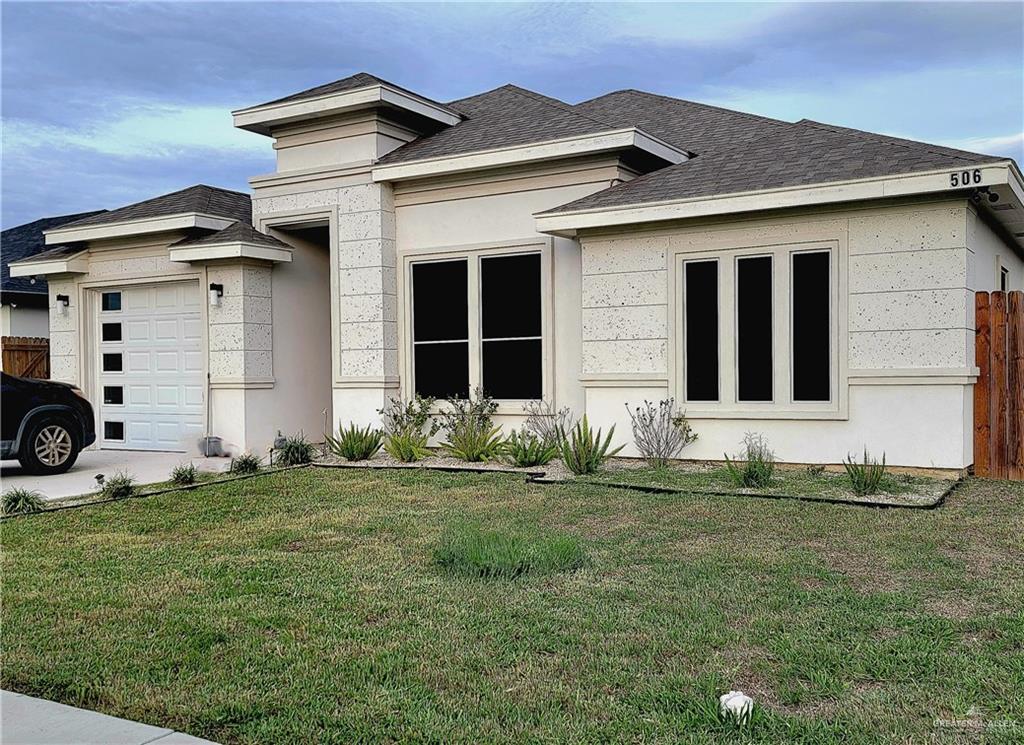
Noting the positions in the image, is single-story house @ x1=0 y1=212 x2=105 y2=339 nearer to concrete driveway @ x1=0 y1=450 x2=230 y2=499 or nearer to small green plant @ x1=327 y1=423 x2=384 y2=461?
concrete driveway @ x1=0 y1=450 x2=230 y2=499

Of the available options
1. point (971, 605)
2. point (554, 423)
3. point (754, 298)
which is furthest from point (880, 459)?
point (971, 605)

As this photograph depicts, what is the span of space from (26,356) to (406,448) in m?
11.8

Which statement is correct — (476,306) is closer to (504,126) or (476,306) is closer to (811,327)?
(504,126)

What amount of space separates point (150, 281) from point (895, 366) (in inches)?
457

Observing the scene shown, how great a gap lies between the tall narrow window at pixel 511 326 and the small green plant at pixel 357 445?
1.75 m

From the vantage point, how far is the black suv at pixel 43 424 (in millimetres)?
11508

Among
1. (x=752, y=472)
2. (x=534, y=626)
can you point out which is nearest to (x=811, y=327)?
(x=752, y=472)

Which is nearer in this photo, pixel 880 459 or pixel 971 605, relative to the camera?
pixel 971 605

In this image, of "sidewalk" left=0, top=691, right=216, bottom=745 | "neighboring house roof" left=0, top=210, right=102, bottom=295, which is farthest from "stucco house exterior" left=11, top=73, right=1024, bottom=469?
"sidewalk" left=0, top=691, right=216, bottom=745

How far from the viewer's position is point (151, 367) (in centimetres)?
1552

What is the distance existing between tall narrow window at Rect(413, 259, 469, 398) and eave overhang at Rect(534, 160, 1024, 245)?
6.49 feet

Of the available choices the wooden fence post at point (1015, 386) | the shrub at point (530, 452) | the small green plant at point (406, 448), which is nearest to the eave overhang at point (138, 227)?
the small green plant at point (406, 448)

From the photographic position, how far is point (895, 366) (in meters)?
10.4

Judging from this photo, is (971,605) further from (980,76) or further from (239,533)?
(980,76)
